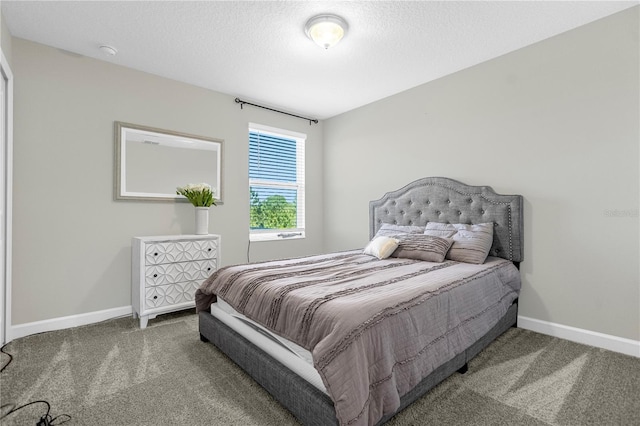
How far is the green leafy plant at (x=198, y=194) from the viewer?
10.8ft

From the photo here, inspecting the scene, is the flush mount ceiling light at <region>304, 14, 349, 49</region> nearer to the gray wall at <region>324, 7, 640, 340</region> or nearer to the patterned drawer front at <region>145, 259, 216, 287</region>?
the gray wall at <region>324, 7, 640, 340</region>

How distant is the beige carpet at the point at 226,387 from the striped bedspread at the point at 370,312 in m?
0.26

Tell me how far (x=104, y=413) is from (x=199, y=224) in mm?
1946

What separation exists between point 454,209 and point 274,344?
2288 mm

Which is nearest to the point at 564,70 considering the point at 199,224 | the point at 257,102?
the point at 257,102

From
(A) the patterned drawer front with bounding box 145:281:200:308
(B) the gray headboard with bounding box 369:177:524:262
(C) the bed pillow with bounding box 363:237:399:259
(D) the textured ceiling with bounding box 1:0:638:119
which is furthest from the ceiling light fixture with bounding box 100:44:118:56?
(B) the gray headboard with bounding box 369:177:524:262

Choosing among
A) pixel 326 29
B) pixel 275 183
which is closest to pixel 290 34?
pixel 326 29

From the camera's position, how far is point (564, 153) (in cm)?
256

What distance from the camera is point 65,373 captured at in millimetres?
2018

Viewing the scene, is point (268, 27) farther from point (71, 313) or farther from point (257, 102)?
point (71, 313)

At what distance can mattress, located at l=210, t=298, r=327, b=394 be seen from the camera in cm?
152

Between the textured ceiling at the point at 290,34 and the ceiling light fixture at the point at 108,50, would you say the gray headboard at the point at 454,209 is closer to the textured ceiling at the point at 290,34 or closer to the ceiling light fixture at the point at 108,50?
the textured ceiling at the point at 290,34

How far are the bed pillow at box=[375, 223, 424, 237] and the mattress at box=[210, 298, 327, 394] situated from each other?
1.81 metres

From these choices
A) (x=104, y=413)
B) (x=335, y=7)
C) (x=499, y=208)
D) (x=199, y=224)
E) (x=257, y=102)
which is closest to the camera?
(x=104, y=413)
